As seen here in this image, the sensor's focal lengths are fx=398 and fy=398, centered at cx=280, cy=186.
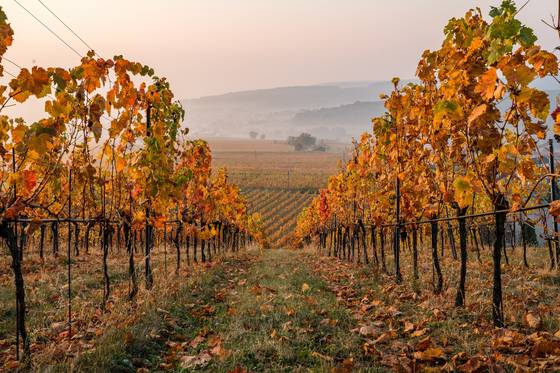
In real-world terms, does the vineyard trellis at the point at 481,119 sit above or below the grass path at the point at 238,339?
above

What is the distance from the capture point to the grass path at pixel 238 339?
4.09 meters

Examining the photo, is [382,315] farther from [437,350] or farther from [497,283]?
[437,350]

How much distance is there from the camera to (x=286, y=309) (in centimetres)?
604

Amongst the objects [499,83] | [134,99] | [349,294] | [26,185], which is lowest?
[349,294]

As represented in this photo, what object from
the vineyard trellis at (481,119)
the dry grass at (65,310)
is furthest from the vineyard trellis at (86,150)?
the vineyard trellis at (481,119)

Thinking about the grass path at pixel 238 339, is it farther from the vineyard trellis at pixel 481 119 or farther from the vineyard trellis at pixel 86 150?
the vineyard trellis at pixel 481 119

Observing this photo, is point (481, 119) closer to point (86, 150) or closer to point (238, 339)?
point (238, 339)

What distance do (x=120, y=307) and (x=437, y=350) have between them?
4.74m

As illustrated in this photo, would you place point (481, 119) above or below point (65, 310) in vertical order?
above

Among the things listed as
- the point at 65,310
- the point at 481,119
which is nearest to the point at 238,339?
the point at 65,310

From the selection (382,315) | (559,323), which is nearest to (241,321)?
(382,315)

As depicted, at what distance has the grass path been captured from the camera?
13.4ft

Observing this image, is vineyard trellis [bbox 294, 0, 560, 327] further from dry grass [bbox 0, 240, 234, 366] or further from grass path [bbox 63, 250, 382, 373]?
dry grass [bbox 0, 240, 234, 366]

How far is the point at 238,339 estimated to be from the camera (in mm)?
4879
